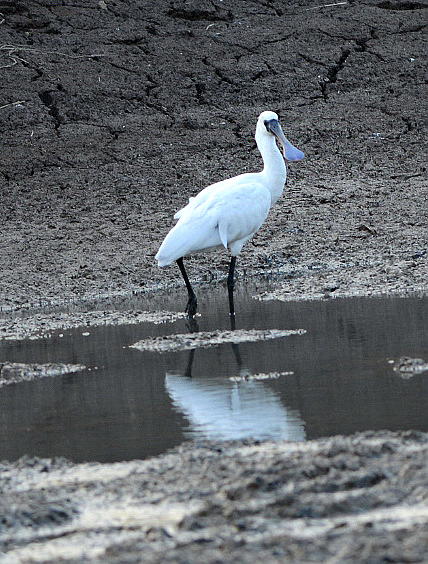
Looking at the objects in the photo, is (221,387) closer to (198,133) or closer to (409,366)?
(409,366)

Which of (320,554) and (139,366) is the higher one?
(139,366)

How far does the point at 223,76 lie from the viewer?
14.3 meters

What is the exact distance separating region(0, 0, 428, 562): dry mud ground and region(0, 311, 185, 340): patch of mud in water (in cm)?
79

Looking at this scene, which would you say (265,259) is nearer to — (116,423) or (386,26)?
(116,423)

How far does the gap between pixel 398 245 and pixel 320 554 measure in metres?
7.41

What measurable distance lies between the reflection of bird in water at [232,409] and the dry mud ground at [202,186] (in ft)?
0.89

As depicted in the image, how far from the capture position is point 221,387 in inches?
222

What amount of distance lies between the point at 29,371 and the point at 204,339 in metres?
1.19

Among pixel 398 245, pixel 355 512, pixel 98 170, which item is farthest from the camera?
pixel 98 170

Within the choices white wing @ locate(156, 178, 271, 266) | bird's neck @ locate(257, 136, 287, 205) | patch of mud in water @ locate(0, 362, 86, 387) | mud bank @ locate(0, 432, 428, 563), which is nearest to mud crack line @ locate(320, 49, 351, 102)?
bird's neck @ locate(257, 136, 287, 205)

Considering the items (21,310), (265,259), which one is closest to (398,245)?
(265,259)

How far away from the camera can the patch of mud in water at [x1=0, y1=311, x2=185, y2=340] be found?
7.87 m

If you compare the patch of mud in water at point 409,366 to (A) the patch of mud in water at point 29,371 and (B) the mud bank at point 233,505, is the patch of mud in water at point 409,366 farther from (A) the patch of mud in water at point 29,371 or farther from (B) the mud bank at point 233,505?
(A) the patch of mud in water at point 29,371

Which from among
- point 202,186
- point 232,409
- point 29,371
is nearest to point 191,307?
point 29,371
